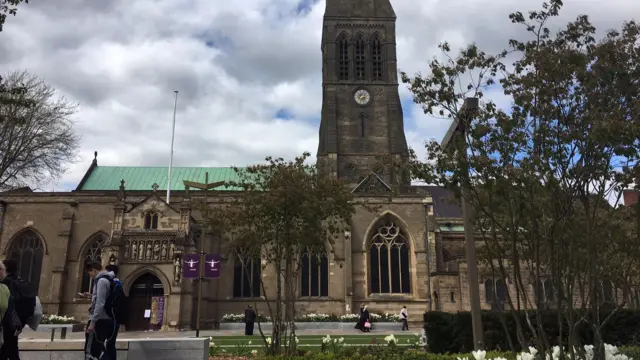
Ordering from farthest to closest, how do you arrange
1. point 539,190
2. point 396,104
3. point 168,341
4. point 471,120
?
point 396,104
point 168,341
point 471,120
point 539,190

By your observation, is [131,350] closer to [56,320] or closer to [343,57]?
[56,320]

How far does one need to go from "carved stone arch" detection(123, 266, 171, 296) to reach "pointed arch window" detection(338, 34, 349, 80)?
96.5ft

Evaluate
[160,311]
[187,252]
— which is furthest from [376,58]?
[160,311]

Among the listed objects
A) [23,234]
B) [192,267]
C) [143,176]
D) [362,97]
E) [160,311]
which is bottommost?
[160,311]

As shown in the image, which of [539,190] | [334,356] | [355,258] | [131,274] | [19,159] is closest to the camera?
[539,190]

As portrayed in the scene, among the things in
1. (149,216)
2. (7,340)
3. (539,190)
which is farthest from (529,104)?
(149,216)

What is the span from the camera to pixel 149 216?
34344mm

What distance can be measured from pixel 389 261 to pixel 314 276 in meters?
5.73

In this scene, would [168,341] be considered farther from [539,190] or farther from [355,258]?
[355,258]

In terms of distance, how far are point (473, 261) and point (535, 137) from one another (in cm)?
312

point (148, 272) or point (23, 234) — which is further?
point (23, 234)

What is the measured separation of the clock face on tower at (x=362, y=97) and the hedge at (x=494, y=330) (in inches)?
1470

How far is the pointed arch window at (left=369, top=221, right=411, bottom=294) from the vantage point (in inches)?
1467

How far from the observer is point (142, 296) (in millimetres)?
32500
